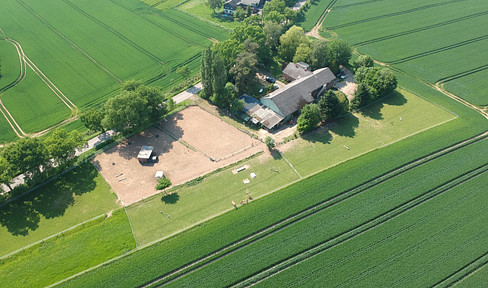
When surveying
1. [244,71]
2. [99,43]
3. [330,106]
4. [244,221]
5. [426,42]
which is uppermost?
[426,42]

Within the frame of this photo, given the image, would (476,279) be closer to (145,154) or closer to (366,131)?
(366,131)

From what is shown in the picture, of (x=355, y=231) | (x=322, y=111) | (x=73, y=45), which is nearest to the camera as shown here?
(x=355, y=231)

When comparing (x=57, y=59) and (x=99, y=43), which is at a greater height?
(x=99, y=43)

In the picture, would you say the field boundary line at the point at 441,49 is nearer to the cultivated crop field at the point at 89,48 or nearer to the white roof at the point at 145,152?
the cultivated crop field at the point at 89,48

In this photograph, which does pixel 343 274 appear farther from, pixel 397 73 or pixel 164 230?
pixel 397 73

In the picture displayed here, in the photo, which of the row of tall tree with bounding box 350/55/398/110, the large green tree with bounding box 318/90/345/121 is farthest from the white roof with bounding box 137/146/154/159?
the row of tall tree with bounding box 350/55/398/110

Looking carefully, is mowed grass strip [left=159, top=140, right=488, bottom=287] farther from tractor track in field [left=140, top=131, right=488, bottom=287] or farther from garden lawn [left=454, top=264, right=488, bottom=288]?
garden lawn [left=454, top=264, right=488, bottom=288]

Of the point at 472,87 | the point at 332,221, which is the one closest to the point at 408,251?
the point at 332,221

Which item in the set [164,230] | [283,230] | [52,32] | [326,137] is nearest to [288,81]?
[326,137]
